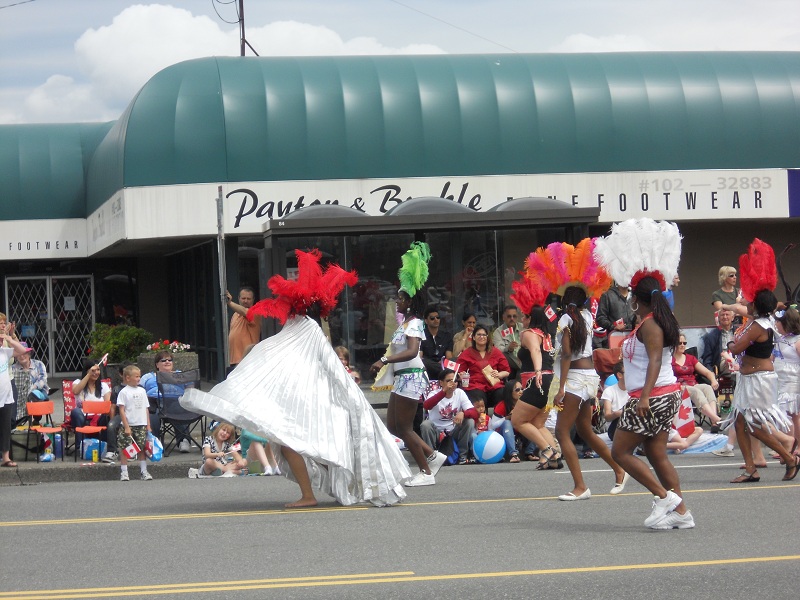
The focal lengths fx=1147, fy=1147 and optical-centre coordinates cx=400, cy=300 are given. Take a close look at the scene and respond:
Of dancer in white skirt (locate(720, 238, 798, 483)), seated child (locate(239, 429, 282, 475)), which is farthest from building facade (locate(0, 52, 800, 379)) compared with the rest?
dancer in white skirt (locate(720, 238, 798, 483))

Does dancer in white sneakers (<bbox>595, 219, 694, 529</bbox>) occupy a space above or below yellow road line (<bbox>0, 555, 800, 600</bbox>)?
above

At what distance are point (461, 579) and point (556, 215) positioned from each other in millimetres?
10546

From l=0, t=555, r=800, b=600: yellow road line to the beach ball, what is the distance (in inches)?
247

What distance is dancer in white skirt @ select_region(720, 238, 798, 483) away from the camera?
10234mm

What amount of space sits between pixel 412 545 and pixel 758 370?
4.52m

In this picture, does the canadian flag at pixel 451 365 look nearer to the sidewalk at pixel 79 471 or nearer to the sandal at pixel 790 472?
the sidewalk at pixel 79 471

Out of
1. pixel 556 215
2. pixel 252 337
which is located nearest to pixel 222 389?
pixel 252 337

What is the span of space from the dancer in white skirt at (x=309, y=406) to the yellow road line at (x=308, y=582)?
7.17ft

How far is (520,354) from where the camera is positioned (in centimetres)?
1299

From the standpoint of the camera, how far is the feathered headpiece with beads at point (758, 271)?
10.2 m

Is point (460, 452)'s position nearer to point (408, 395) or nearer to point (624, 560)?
point (408, 395)

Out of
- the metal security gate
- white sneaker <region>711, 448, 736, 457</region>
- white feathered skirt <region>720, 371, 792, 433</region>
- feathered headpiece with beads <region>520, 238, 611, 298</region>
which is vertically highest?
the metal security gate

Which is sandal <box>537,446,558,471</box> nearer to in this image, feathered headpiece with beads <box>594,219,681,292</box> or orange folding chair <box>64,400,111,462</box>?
feathered headpiece with beads <box>594,219,681,292</box>

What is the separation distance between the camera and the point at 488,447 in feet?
42.5
